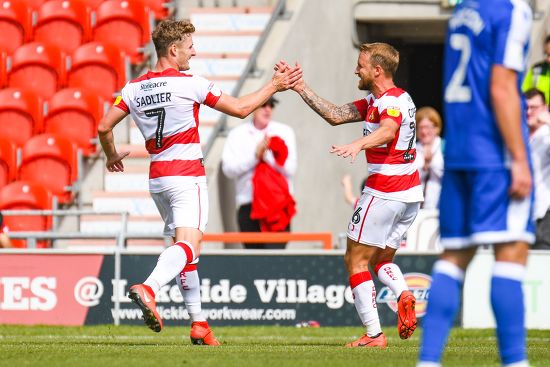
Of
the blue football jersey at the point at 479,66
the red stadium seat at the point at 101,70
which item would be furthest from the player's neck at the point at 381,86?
the red stadium seat at the point at 101,70

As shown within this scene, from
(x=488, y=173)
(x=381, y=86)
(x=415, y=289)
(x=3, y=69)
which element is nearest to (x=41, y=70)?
(x=3, y=69)

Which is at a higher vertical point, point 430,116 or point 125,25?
point 125,25

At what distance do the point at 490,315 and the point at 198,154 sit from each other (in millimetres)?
4488

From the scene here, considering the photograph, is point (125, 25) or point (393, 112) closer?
point (393, 112)

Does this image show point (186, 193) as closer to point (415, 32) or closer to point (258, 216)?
point (258, 216)

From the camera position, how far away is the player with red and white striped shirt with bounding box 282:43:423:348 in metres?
9.44

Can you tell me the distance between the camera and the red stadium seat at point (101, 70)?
1745 centimetres

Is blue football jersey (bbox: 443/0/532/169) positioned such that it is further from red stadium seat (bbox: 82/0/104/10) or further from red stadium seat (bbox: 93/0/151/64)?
red stadium seat (bbox: 82/0/104/10)

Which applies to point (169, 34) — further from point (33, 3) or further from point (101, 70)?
point (33, 3)

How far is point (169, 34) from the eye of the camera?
9.46m

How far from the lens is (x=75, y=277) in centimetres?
1322

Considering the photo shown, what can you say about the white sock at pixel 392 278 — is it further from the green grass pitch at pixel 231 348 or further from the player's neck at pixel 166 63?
the player's neck at pixel 166 63

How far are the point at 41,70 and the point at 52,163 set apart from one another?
1991 mm

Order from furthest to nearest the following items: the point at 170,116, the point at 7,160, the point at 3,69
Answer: the point at 3,69 < the point at 7,160 < the point at 170,116
